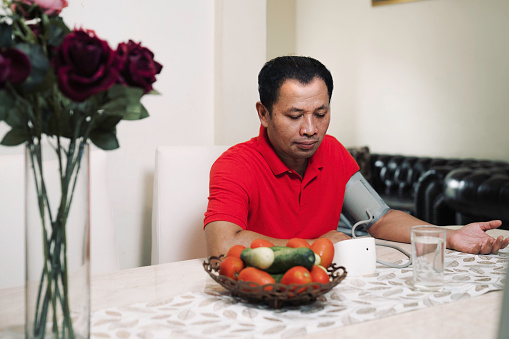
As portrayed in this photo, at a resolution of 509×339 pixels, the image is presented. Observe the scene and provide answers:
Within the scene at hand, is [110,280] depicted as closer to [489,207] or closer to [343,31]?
[489,207]

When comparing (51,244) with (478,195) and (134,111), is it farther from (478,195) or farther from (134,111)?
(478,195)

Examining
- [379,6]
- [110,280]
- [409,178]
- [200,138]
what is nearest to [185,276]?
[110,280]

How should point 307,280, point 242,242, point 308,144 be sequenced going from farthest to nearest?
point 308,144, point 242,242, point 307,280

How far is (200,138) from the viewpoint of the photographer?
225 centimetres

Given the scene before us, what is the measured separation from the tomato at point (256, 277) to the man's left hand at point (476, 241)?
686 mm

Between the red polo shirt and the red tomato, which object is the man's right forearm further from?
the red tomato

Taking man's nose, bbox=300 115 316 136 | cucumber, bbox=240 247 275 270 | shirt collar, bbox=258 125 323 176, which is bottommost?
cucumber, bbox=240 247 275 270

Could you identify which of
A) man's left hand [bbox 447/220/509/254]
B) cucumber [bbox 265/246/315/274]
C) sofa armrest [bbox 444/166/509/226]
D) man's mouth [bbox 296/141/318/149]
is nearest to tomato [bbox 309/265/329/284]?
cucumber [bbox 265/246/315/274]

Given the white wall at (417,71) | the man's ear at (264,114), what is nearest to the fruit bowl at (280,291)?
the man's ear at (264,114)

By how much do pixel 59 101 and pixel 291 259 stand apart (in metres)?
0.45

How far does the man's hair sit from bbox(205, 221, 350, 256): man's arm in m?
0.47

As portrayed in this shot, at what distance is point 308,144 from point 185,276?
63 cm

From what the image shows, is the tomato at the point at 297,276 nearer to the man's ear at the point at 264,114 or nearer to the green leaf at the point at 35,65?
the green leaf at the point at 35,65

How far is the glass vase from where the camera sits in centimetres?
76
